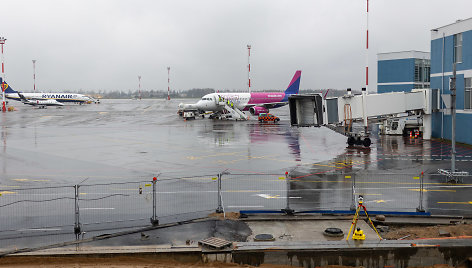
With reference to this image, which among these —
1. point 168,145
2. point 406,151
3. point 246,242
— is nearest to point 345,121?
point 406,151

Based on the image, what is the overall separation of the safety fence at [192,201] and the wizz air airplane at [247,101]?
50.9m

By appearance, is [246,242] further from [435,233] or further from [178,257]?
[435,233]

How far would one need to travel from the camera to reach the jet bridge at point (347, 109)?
37.6 metres

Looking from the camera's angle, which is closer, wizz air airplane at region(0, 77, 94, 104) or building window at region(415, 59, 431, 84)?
building window at region(415, 59, 431, 84)

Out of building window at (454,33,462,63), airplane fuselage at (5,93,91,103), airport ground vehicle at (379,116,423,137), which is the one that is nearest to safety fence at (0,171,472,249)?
building window at (454,33,462,63)

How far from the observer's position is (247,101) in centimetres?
8031

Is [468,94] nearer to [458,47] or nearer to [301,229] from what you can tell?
[458,47]

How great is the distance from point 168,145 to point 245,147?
7110 millimetres

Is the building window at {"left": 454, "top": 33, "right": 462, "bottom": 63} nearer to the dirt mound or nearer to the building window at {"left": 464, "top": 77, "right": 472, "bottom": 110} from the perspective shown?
the building window at {"left": 464, "top": 77, "right": 472, "bottom": 110}

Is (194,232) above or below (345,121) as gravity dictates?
below

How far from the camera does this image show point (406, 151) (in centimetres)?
3681

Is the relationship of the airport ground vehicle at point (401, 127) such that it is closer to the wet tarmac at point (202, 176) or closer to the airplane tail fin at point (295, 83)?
the wet tarmac at point (202, 176)

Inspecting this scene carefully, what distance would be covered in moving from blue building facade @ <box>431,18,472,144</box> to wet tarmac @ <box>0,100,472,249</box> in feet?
8.81

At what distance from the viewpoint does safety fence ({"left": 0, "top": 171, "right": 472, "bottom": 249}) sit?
1622 centimetres
